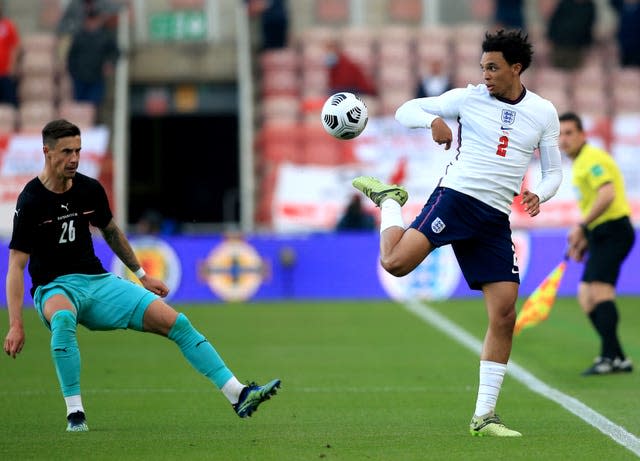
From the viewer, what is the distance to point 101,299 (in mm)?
7512

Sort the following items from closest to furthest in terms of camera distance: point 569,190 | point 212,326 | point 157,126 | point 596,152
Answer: point 596,152 < point 212,326 < point 569,190 < point 157,126

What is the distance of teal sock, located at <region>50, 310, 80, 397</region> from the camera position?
7.32 m

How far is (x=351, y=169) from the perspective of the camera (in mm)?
22297

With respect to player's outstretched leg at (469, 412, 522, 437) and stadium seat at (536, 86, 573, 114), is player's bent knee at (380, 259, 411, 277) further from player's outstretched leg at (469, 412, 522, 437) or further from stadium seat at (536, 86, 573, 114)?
stadium seat at (536, 86, 573, 114)

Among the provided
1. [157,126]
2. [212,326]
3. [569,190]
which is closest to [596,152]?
[212,326]

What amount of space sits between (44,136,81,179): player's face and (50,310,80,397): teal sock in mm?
821

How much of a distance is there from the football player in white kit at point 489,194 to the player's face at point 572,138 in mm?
3503

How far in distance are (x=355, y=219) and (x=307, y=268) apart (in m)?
1.28

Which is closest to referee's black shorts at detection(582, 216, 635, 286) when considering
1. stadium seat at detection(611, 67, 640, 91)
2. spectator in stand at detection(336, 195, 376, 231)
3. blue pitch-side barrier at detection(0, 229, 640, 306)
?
blue pitch-side barrier at detection(0, 229, 640, 306)

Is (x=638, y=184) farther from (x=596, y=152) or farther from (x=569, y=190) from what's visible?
(x=596, y=152)

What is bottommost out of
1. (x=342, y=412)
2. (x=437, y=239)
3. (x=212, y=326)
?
(x=212, y=326)

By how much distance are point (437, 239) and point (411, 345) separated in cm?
597

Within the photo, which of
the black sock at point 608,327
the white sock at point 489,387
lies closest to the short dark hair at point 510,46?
the white sock at point 489,387

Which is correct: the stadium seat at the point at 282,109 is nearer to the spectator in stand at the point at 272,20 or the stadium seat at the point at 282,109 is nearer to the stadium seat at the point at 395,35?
the spectator in stand at the point at 272,20
